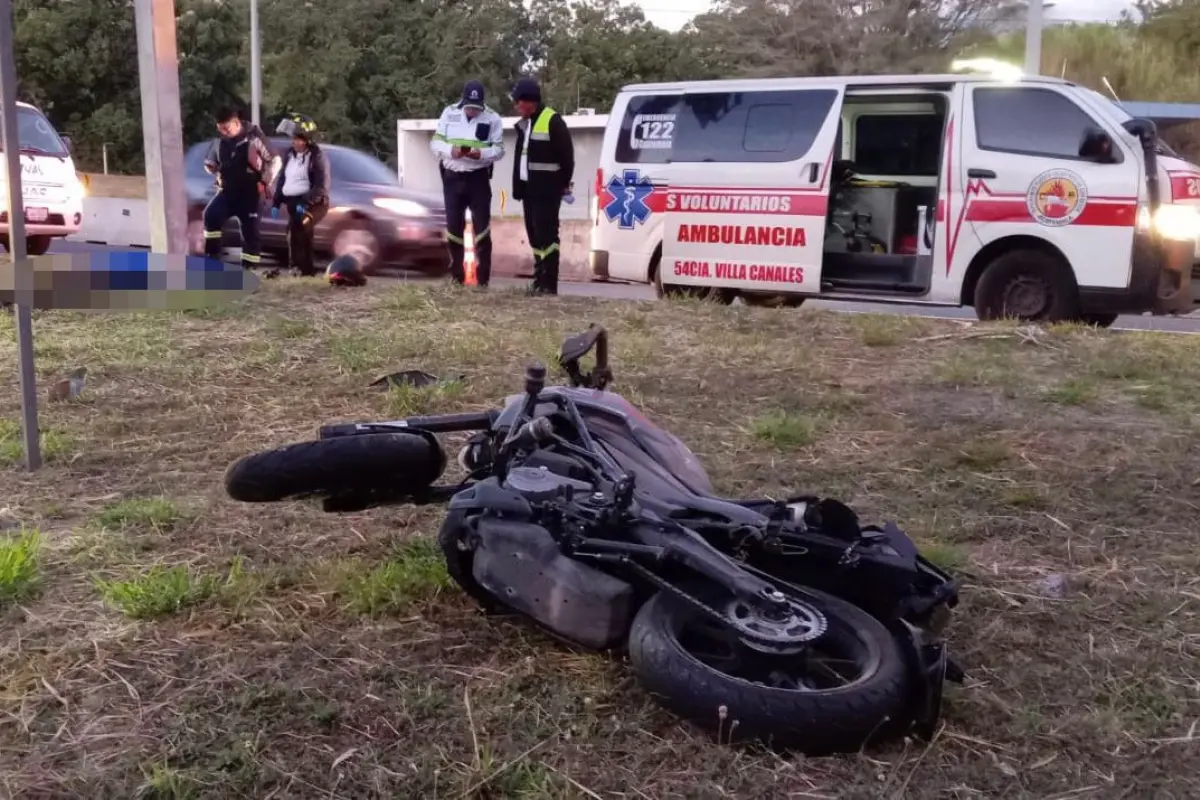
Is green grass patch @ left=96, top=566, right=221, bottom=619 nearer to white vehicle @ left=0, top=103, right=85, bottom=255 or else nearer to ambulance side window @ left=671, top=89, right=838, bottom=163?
ambulance side window @ left=671, top=89, right=838, bottom=163

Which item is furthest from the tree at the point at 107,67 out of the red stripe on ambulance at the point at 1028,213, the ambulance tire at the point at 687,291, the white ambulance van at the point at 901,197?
the red stripe on ambulance at the point at 1028,213

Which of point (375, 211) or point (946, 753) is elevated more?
point (375, 211)

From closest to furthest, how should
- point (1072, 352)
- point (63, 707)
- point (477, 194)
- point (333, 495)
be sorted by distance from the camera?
point (63, 707)
point (333, 495)
point (1072, 352)
point (477, 194)

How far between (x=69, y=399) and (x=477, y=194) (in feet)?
14.3

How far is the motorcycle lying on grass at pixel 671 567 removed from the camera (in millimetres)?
2461

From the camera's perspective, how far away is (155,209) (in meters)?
9.94

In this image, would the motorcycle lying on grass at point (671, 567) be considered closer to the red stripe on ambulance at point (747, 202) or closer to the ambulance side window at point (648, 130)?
the red stripe on ambulance at point (747, 202)

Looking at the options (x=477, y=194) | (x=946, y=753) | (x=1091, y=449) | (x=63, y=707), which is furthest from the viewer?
(x=477, y=194)

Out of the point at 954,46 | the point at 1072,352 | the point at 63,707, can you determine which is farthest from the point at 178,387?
the point at 954,46

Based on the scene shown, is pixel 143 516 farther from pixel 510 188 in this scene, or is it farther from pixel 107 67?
pixel 107 67

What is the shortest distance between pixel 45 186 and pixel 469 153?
18.0 ft

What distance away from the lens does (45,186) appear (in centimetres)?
1216

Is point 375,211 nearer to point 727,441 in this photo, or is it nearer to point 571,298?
point 571,298

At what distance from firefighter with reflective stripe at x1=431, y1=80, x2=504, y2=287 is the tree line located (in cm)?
2446
